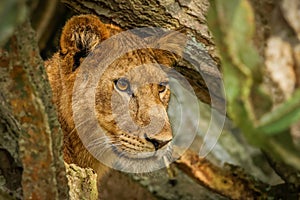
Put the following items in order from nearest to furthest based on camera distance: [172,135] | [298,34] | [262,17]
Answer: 1. [298,34]
2. [262,17]
3. [172,135]

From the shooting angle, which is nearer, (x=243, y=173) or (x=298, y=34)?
(x=298, y=34)

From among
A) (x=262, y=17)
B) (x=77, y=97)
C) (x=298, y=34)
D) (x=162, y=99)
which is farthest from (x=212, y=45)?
(x=298, y=34)

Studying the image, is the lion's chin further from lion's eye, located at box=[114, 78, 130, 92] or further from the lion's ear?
the lion's ear

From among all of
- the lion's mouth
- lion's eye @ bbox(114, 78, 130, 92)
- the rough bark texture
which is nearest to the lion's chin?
the lion's mouth

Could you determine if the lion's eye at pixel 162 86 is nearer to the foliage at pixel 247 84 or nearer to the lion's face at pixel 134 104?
the lion's face at pixel 134 104

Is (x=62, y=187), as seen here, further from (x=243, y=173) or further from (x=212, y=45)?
(x=212, y=45)

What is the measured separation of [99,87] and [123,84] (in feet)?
0.36

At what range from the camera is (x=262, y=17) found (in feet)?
4.57

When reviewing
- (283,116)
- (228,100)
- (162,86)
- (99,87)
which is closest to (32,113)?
(228,100)

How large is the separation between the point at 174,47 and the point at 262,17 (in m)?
1.39

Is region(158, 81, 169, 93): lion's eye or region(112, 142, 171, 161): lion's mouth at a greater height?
region(158, 81, 169, 93): lion's eye

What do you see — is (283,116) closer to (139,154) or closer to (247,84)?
(247,84)

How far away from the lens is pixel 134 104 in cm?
284

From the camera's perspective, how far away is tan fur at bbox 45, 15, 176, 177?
2.76m
